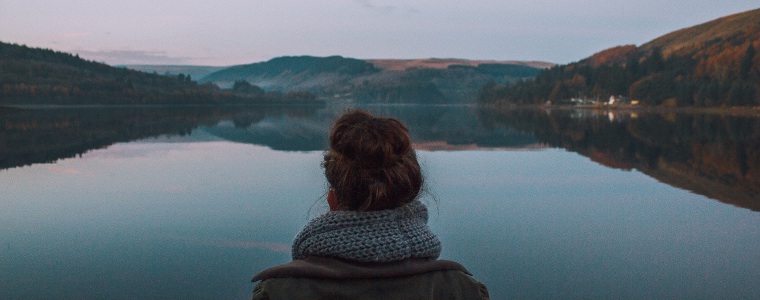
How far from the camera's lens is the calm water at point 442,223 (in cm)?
725

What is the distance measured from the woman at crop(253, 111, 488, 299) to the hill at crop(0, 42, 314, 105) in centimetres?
11776

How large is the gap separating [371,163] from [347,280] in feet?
1.40

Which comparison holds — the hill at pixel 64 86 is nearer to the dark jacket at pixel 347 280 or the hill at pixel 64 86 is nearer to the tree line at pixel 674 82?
the tree line at pixel 674 82

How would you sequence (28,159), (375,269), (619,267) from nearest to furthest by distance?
(375,269) < (619,267) < (28,159)

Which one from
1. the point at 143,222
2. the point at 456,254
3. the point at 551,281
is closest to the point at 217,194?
the point at 143,222

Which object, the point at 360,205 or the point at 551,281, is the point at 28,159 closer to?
the point at 551,281

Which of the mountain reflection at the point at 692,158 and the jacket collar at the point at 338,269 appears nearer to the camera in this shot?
the jacket collar at the point at 338,269

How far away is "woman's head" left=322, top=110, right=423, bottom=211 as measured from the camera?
2213 mm

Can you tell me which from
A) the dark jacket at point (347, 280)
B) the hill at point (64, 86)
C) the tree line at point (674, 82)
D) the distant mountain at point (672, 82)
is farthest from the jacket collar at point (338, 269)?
the hill at point (64, 86)

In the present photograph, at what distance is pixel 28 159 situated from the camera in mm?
20672

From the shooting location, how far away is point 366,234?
87.3 inches

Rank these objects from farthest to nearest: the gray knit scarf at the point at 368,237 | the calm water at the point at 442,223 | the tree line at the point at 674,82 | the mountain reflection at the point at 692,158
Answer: the tree line at the point at 674,82 < the mountain reflection at the point at 692,158 < the calm water at the point at 442,223 < the gray knit scarf at the point at 368,237

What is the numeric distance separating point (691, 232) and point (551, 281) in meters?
4.25

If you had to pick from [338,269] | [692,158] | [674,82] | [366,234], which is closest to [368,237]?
[366,234]
